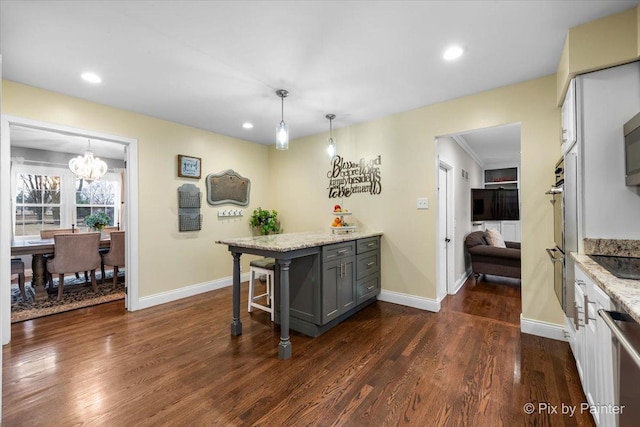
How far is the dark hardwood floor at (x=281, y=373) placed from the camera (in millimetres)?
1693

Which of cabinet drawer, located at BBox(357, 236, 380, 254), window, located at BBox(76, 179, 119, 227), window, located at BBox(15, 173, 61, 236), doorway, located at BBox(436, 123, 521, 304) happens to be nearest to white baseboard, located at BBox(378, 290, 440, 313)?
doorway, located at BBox(436, 123, 521, 304)

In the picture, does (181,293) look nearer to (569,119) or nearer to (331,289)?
(331,289)

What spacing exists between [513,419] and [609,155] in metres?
1.81

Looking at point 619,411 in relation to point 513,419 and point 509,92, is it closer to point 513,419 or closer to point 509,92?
point 513,419

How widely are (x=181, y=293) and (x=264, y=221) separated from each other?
1.69 meters

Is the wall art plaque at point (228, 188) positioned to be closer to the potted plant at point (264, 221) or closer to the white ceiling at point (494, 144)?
the potted plant at point (264, 221)

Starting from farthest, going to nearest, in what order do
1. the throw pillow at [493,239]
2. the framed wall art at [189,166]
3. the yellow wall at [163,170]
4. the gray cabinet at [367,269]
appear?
the throw pillow at [493,239]
the framed wall art at [189,166]
the gray cabinet at [367,269]
the yellow wall at [163,170]

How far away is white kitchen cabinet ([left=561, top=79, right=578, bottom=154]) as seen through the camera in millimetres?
2018

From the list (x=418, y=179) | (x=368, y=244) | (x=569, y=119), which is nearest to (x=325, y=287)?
(x=368, y=244)

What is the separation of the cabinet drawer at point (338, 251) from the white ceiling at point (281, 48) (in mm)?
1627

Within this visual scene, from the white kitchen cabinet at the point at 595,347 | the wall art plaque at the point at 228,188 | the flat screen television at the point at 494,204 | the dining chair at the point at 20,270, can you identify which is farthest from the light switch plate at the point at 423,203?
the dining chair at the point at 20,270

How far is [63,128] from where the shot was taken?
295 centimetres

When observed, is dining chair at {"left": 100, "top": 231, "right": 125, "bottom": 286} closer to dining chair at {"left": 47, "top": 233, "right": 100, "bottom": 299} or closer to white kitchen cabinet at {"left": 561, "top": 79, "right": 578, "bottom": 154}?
dining chair at {"left": 47, "top": 233, "right": 100, "bottom": 299}

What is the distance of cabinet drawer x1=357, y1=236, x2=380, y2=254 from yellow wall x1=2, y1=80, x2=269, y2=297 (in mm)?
2364
